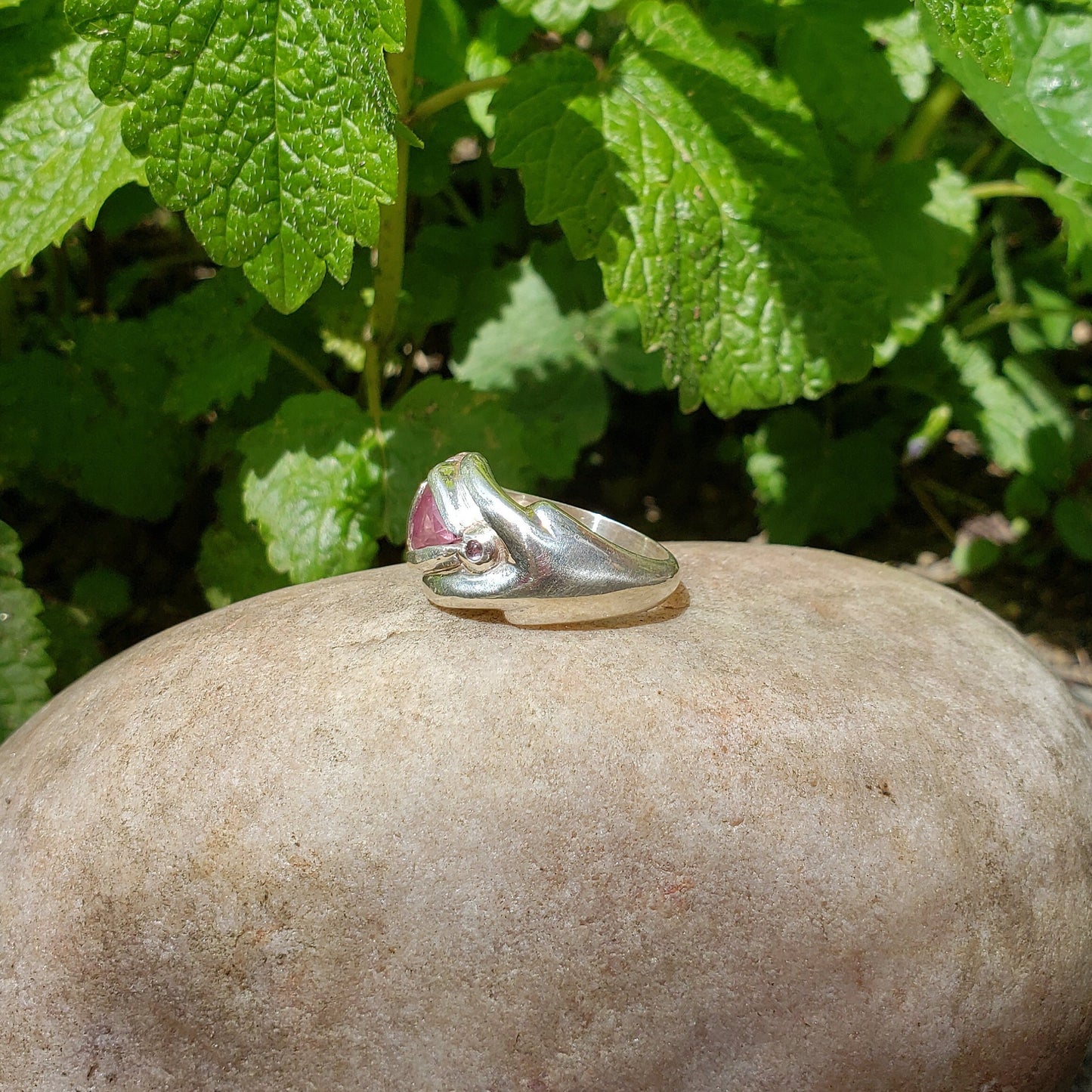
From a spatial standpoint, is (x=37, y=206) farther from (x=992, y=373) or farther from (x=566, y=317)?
(x=992, y=373)

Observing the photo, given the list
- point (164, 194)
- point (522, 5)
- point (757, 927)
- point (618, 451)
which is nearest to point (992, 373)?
point (618, 451)

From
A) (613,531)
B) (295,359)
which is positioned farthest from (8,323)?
(613,531)

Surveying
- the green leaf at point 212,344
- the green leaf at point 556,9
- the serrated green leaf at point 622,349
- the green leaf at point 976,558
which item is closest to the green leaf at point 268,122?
the green leaf at point 556,9

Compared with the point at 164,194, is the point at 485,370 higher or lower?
lower

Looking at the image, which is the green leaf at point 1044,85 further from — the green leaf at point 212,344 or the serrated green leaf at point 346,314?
the green leaf at point 212,344

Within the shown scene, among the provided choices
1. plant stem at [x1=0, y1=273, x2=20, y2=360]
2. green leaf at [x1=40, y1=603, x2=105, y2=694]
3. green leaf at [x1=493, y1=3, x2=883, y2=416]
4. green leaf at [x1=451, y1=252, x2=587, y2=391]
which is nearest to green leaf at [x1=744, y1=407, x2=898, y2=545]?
green leaf at [x1=451, y1=252, x2=587, y2=391]

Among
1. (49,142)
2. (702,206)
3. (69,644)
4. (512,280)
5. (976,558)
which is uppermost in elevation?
(49,142)

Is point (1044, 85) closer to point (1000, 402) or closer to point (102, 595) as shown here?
point (1000, 402)
